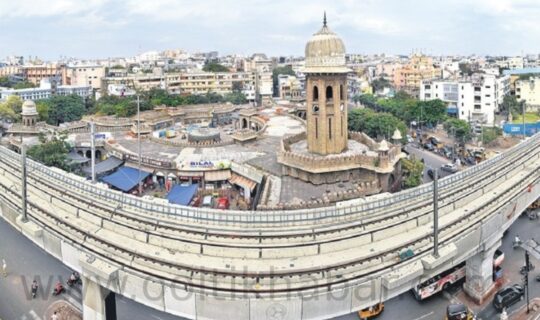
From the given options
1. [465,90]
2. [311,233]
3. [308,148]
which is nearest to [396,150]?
[308,148]

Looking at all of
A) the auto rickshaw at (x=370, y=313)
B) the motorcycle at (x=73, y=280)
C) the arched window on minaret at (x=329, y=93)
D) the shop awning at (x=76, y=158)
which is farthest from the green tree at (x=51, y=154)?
Answer: the auto rickshaw at (x=370, y=313)

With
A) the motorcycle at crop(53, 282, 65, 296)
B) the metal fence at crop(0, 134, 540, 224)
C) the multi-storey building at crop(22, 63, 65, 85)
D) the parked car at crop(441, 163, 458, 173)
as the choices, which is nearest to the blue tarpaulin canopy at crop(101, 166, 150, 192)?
the metal fence at crop(0, 134, 540, 224)

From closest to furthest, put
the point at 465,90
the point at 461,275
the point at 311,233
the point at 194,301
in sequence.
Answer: the point at 194,301 → the point at 311,233 → the point at 461,275 → the point at 465,90

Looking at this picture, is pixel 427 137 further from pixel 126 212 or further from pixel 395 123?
pixel 126 212

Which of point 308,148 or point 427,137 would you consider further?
Answer: point 427,137

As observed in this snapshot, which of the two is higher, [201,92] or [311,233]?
[201,92]

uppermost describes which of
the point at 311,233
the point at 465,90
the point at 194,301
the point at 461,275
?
the point at 465,90
